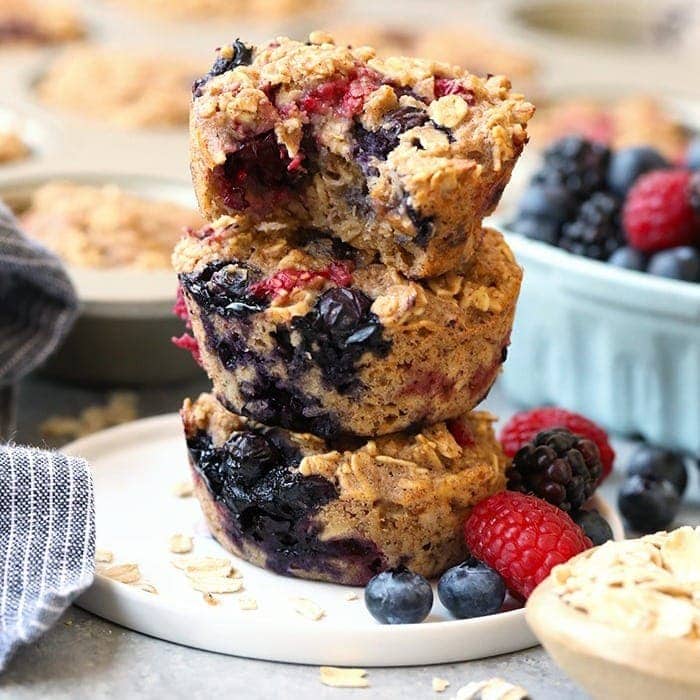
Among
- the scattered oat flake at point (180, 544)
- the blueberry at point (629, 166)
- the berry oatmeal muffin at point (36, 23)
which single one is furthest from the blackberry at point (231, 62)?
the berry oatmeal muffin at point (36, 23)

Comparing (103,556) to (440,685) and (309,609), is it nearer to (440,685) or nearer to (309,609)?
(309,609)

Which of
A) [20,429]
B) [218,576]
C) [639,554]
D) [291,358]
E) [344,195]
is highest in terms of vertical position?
[344,195]

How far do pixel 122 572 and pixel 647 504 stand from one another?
2.53 ft

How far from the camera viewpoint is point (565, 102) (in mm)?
3891

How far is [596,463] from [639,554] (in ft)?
1.23

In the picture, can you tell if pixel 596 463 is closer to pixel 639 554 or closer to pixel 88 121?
pixel 639 554

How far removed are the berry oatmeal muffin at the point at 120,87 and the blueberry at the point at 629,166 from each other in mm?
1225

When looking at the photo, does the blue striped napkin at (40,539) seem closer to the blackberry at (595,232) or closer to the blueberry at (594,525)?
the blueberry at (594,525)

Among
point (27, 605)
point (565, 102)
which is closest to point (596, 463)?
point (27, 605)

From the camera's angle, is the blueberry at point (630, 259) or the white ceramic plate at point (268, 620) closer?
the white ceramic plate at point (268, 620)

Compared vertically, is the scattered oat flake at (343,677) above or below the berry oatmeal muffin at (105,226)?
below

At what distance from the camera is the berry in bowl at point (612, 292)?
2.15 meters

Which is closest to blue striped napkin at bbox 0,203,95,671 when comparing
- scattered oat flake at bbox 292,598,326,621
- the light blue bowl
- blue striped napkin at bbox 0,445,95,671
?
blue striped napkin at bbox 0,445,95,671

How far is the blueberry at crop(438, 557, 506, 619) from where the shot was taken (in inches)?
62.3
